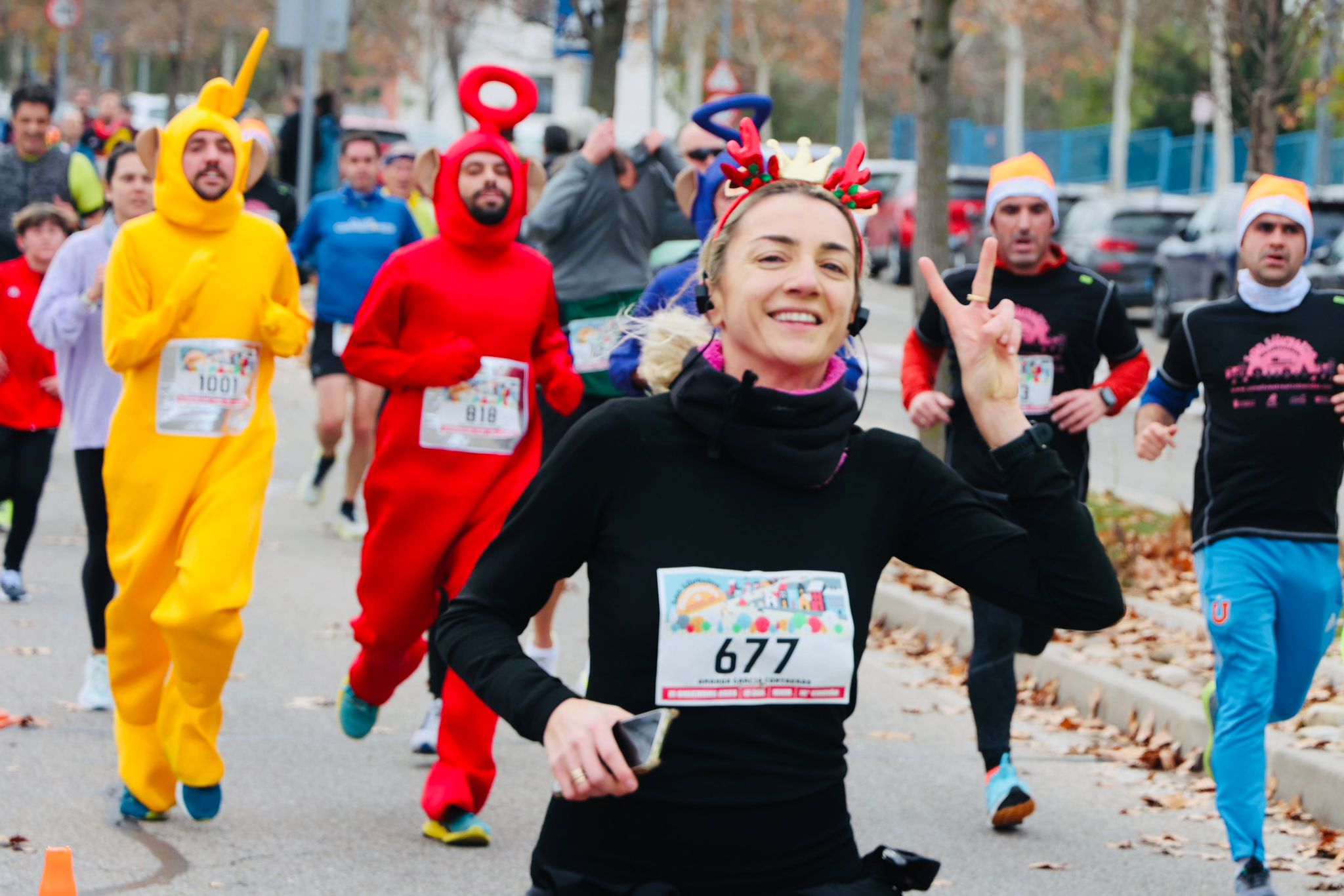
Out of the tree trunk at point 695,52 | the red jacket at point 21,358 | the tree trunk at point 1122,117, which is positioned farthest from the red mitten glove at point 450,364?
the tree trunk at point 695,52

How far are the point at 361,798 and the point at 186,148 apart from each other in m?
2.15

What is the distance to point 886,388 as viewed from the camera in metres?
21.5

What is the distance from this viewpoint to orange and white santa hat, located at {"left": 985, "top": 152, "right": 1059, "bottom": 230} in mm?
6887

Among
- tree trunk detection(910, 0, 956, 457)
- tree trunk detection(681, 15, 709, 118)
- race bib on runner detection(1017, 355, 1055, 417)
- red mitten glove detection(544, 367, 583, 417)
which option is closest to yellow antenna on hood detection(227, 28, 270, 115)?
red mitten glove detection(544, 367, 583, 417)

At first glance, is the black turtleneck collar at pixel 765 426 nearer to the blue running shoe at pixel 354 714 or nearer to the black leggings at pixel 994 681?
the black leggings at pixel 994 681

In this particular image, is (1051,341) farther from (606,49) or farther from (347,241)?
(606,49)

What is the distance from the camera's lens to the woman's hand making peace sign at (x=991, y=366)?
3.24 meters

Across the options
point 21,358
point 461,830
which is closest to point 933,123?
point 21,358

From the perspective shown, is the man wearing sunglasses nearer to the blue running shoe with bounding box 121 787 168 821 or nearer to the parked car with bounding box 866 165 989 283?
the blue running shoe with bounding box 121 787 168 821

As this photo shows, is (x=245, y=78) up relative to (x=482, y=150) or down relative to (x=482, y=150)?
up

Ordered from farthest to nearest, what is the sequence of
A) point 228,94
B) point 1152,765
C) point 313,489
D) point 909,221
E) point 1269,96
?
point 909,221 < point 1269,96 < point 313,489 < point 1152,765 < point 228,94

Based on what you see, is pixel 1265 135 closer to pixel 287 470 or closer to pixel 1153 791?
pixel 287 470

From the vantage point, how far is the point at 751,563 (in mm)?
3160

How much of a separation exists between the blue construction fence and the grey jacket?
3895 centimetres
